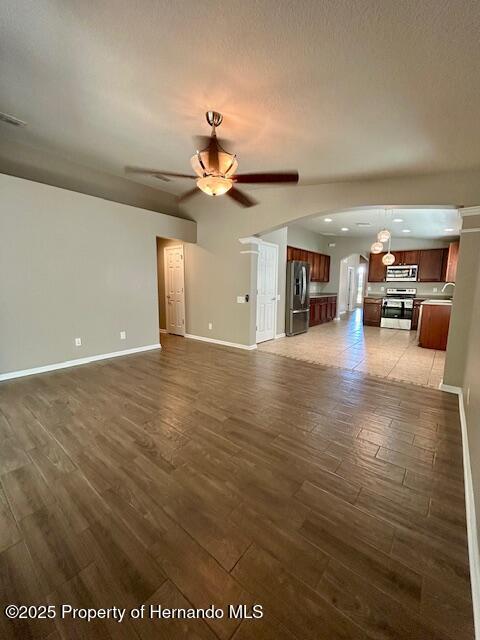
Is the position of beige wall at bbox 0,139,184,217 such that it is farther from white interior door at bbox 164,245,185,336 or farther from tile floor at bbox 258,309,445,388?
tile floor at bbox 258,309,445,388

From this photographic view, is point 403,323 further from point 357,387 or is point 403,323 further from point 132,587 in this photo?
point 132,587

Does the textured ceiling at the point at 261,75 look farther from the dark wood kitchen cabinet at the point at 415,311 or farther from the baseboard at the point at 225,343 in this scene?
the dark wood kitchen cabinet at the point at 415,311

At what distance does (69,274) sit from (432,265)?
9.39 meters

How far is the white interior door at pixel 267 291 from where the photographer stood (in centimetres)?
563

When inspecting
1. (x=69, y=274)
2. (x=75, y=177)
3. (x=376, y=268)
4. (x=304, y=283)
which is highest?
(x=75, y=177)

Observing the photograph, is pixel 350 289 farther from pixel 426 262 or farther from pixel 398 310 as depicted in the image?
pixel 398 310

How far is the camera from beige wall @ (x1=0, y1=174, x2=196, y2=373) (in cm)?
344

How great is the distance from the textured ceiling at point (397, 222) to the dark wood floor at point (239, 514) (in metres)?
4.21

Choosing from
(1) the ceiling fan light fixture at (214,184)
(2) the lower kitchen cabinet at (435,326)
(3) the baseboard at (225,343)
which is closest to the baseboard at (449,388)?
(2) the lower kitchen cabinet at (435,326)

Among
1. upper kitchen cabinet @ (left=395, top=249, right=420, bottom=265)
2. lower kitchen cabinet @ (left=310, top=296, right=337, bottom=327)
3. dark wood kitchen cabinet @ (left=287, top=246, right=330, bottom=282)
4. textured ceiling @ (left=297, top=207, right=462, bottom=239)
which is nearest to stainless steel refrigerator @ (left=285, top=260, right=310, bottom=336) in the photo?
dark wood kitchen cabinet @ (left=287, top=246, right=330, bottom=282)

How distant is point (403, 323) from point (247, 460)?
7586 millimetres

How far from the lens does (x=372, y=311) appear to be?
8.32m

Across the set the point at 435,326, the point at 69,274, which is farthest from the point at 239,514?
the point at 435,326

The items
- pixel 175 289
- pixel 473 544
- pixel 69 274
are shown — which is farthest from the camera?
pixel 175 289
